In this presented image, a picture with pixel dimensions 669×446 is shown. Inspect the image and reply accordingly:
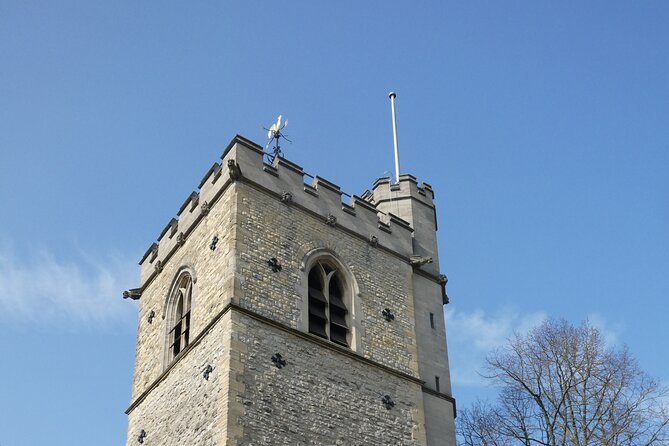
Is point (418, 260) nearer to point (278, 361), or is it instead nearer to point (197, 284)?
point (197, 284)

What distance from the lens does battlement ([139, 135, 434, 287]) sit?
867 inches

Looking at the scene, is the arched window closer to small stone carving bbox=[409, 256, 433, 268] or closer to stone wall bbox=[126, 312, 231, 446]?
stone wall bbox=[126, 312, 231, 446]

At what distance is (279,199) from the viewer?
72.2 feet

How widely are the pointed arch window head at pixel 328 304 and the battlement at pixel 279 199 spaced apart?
3.82 ft

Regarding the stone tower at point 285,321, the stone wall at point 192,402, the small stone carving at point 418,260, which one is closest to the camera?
the stone wall at point 192,402

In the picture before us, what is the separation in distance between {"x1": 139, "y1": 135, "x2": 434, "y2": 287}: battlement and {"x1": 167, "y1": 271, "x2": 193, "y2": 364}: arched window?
1037 mm

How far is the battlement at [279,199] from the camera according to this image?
22016 mm

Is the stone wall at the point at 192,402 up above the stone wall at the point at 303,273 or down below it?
below

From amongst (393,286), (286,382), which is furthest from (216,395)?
(393,286)

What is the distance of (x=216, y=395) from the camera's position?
61.3 ft

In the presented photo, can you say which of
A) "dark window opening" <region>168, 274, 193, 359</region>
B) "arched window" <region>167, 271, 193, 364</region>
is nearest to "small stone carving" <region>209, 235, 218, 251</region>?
"arched window" <region>167, 271, 193, 364</region>

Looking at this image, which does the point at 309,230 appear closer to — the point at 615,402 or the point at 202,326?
the point at 202,326

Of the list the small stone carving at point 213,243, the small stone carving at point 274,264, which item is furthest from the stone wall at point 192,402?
the small stone carving at point 213,243

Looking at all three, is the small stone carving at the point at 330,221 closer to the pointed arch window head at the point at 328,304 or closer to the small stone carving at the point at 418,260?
the pointed arch window head at the point at 328,304
